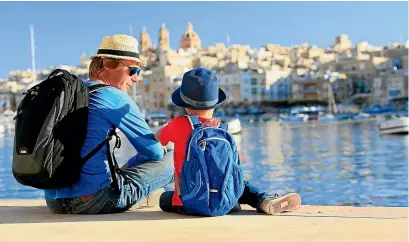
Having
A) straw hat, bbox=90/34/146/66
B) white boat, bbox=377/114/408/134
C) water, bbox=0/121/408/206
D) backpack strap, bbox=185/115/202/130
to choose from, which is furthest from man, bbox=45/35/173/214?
white boat, bbox=377/114/408/134

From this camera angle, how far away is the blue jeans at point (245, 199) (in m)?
3.07

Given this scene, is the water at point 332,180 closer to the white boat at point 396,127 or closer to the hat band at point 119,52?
the hat band at point 119,52

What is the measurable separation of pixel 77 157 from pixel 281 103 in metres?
74.5

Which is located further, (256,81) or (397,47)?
(397,47)

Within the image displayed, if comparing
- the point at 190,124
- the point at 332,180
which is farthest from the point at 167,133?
the point at 332,180

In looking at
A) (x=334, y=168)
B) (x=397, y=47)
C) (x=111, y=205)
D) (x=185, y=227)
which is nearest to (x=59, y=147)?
(x=111, y=205)

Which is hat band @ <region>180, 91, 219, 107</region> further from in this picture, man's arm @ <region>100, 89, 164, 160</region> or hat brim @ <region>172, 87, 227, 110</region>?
man's arm @ <region>100, 89, 164, 160</region>

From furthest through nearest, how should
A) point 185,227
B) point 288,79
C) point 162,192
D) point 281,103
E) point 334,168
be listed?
point 288,79, point 281,103, point 334,168, point 162,192, point 185,227

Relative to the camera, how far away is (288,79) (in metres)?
82.2

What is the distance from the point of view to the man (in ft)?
9.77

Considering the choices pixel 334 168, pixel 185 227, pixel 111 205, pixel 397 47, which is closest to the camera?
pixel 185 227

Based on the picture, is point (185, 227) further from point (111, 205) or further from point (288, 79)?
point (288, 79)

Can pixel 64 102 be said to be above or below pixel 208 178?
above

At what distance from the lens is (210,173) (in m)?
2.91
